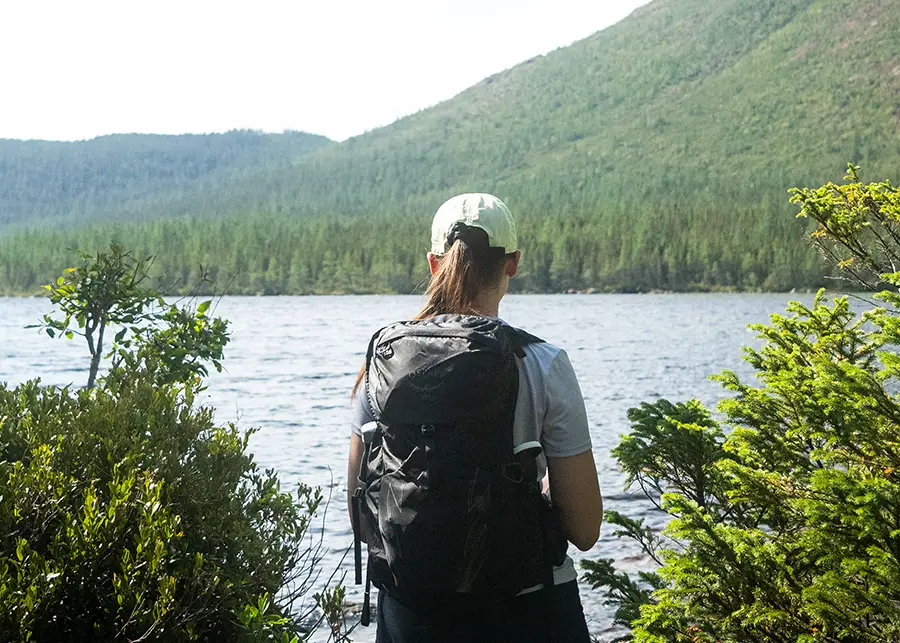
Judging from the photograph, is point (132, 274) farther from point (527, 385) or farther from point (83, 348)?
point (83, 348)

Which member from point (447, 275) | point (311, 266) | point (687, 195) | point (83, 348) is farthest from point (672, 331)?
point (687, 195)

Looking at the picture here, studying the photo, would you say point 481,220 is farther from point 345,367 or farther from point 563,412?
point 345,367

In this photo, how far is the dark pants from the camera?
9.93 ft

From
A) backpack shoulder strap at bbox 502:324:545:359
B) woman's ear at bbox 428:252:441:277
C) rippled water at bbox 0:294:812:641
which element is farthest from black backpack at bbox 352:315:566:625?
rippled water at bbox 0:294:812:641

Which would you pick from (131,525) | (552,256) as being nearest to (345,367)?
(131,525)

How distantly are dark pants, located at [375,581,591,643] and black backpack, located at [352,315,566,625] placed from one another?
6 centimetres

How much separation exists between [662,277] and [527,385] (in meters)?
124

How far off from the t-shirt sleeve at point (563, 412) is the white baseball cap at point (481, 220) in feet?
1.37

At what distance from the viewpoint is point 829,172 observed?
179 metres

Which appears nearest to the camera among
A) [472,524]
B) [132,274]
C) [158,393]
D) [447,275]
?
[472,524]

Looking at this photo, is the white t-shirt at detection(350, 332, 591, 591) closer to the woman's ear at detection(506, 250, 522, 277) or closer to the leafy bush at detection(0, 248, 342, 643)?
the woman's ear at detection(506, 250, 522, 277)

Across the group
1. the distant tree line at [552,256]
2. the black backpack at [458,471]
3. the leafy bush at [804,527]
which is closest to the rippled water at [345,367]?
the leafy bush at [804,527]

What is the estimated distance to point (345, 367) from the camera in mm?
43719

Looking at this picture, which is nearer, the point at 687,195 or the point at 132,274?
the point at 132,274
